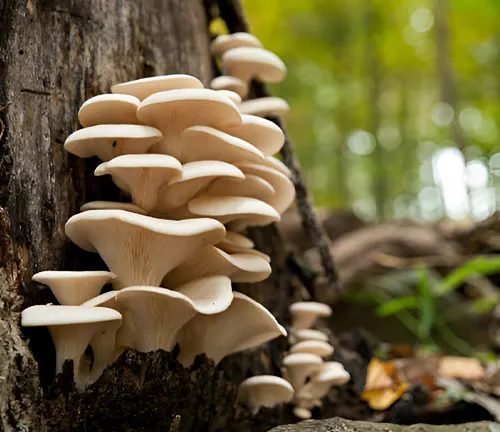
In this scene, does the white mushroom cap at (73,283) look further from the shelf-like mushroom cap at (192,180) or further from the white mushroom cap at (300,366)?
the white mushroom cap at (300,366)

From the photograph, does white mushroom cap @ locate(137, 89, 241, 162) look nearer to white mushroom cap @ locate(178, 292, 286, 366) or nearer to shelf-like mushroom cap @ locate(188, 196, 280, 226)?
shelf-like mushroom cap @ locate(188, 196, 280, 226)

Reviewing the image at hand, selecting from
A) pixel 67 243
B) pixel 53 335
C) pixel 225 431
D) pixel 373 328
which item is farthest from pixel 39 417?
pixel 373 328

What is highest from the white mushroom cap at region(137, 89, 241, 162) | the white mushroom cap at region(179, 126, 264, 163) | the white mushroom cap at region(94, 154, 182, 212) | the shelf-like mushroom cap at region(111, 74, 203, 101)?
the shelf-like mushroom cap at region(111, 74, 203, 101)

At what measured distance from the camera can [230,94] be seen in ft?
7.42

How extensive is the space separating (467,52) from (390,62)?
7.86 feet

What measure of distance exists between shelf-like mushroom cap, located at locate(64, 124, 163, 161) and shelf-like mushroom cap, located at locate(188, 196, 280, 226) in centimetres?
31

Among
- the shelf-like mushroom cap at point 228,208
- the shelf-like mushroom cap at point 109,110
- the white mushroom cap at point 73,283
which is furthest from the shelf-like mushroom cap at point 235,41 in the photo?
the white mushroom cap at point 73,283

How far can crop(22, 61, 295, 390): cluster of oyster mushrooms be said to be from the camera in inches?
73.6

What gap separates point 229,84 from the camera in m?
2.82

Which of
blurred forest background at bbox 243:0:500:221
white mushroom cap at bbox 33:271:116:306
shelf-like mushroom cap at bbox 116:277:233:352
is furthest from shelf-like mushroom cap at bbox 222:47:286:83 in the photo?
blurred forest background at bbox 243:0:500:221

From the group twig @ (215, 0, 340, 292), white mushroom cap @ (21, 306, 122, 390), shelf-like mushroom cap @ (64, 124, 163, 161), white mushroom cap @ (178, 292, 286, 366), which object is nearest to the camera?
white mushroom cap @ (21, 306, 122, 390)

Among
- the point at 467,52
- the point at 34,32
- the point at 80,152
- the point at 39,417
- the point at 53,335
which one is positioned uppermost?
the point at 467,52

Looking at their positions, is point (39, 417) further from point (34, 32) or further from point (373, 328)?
point (373, 328)

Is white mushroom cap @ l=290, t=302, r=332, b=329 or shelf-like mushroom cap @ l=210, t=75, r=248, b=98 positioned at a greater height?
shelf-like mushroom cap @ l=210, t=75, r=248, b=98
